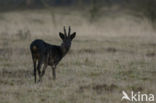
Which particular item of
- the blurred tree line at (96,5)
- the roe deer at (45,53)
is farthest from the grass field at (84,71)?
the blurred tree line at (96,5)

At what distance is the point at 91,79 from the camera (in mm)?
12508

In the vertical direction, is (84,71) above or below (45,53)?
below

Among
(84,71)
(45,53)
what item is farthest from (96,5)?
(45,53)

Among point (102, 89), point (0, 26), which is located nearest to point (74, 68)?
point (102, 89)

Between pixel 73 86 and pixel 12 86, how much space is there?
145cm

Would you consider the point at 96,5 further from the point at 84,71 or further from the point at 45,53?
the point at 45,53

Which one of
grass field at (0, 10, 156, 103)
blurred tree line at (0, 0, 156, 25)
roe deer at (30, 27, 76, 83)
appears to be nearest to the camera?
grass field at (0, 10, 156, 103)

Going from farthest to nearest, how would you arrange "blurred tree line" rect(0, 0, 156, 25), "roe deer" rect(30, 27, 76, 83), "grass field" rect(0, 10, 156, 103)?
"blurred tree line" rect(0, 0, 156, 25), "roe deer" rect(30, 27, 76, 83), "grass field" rect(0, 10, 156, 103)

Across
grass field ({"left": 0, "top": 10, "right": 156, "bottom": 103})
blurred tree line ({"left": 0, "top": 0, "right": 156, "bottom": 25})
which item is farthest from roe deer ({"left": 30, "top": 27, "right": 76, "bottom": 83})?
blurred tree line ({"left": 0, "top": 0, "right": 156, "bottom": 25})

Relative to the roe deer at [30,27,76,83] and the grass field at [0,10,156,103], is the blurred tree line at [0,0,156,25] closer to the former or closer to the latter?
the grass field at [0,10,156,103]

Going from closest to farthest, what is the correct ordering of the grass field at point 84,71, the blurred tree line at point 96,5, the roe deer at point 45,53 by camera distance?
the grass field at point 84,71
the roe deer at point 45,53
the blurred tree line at point 96,5

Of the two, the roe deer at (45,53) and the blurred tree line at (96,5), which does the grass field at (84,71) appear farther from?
the blurred tree line at (96,5)

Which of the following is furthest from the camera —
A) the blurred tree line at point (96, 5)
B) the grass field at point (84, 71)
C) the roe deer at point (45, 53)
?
the blurred tree line at point (96, 5)

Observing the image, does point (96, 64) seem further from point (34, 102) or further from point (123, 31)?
point (123, 31)
